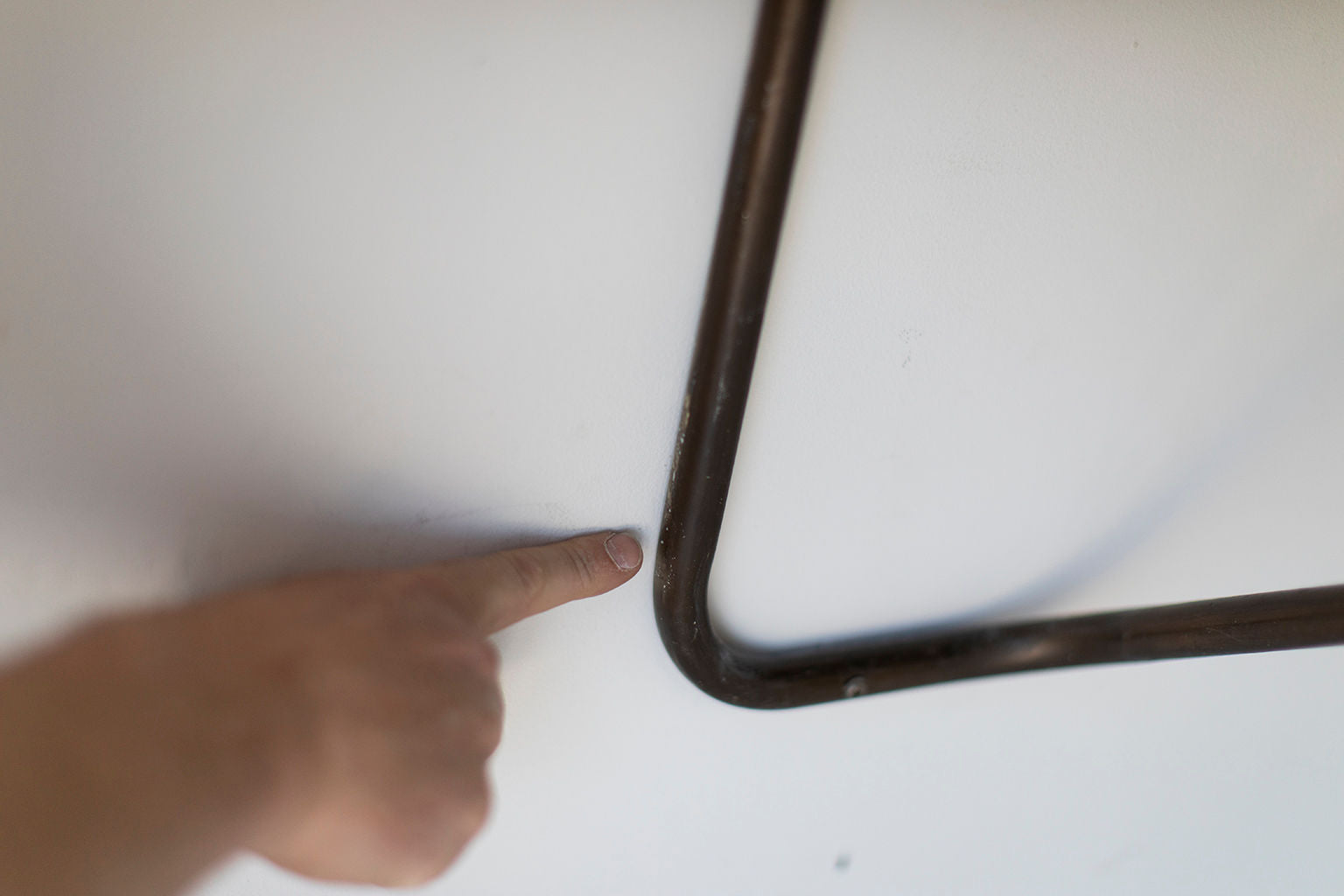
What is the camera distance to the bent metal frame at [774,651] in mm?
405

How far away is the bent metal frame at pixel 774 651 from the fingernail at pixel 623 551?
0.06ft

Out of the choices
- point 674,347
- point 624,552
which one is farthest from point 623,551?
point 674,347

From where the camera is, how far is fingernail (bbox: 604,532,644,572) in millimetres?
485

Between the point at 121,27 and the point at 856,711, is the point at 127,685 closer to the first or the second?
the point at 121,27

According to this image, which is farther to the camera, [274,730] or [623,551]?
[623,551]

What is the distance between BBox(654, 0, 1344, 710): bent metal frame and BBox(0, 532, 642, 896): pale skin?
74mm

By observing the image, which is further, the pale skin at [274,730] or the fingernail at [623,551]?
the fingernail at [623,551]

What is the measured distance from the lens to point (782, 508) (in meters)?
0.51

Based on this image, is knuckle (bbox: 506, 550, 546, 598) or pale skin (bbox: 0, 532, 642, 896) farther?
knuckle (bbox: 506, 550, 546, 598)

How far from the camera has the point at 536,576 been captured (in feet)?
1.51

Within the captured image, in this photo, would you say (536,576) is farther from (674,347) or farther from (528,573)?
(674,347)

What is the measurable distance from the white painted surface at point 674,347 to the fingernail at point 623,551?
0.06ft

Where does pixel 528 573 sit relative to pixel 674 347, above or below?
below

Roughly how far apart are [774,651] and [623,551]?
0.48 feet
